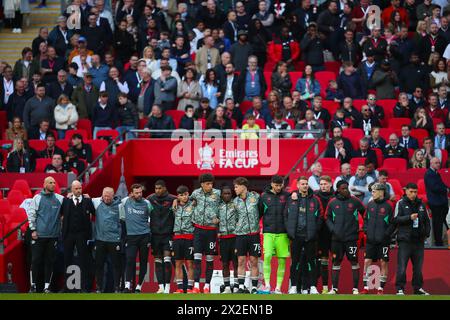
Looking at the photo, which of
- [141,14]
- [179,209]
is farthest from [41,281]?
[141,14]

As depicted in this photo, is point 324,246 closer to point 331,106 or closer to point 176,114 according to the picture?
point 331,106

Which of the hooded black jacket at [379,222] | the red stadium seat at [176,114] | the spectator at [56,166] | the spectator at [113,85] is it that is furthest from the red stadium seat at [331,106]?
the hooded black jacket at [379,222]

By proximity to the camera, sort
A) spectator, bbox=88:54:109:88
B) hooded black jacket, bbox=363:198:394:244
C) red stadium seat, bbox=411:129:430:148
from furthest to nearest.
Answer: spectator, bbox=88:54:109:88, red stadium seat, bbox=411:129:430:148, hooded black jacket, bbox=363:198:394:244

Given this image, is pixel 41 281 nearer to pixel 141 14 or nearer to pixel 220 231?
pixel 220 231

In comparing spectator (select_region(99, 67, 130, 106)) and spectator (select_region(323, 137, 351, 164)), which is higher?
spectator (select_region(99, 67, 130, 106))

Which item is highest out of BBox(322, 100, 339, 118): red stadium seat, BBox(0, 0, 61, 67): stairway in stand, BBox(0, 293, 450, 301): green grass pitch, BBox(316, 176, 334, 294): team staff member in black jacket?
BBox(0, 0, 61, 67): stairway in stand

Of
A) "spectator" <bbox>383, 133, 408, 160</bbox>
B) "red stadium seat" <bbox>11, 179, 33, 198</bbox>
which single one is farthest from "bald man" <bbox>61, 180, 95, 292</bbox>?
"spectator" <bbox>383, 133, 408, 160</bbox>

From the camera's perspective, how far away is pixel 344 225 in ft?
58.0

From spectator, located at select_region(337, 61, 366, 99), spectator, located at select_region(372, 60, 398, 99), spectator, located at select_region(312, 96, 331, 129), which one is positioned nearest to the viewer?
spectator, located at select_region(312, 96, 331, 129)

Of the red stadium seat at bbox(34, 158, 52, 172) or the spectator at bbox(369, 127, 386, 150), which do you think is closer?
the spectator at bbox(369, 127, 386, 150)

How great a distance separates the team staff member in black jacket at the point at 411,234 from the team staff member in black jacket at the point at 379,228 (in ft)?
0.52

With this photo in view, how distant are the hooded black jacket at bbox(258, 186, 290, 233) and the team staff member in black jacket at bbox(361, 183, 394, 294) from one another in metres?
1.28

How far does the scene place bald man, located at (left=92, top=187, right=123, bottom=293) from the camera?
18.1 meters

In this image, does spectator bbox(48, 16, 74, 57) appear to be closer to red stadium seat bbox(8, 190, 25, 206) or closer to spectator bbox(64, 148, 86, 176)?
spectator bbox(64, 148, 86, 176)
